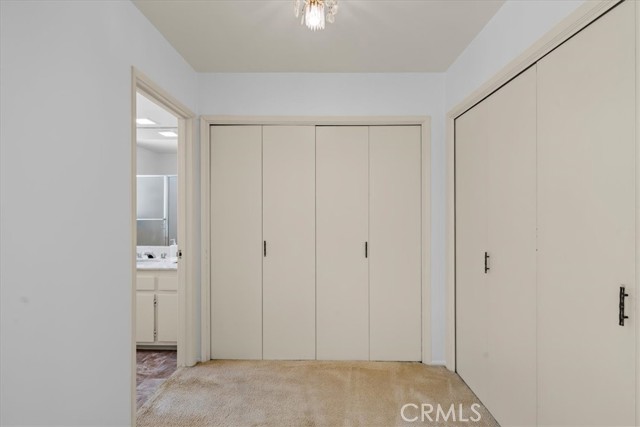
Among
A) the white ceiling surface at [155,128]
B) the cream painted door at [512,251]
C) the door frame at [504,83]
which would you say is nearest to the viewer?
the door frame at [504,83]

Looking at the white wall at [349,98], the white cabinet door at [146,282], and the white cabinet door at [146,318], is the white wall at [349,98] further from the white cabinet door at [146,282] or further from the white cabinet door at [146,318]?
the white cabinet door at [146,318]

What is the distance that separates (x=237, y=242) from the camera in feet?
10.7

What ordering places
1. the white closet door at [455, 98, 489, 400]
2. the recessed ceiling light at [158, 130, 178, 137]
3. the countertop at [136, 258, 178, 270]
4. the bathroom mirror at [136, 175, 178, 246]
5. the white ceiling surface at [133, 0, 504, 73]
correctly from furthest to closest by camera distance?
the bathroom mirror at [136, 175, 178, 246] → the recessed ceiling light at [158, 130, 178, 137] → the countertop at [136, 258, 178, 270] → the white closet door at [455, 98, 489, 400] → the white ceiling surface at [133, 0, 504, 73]

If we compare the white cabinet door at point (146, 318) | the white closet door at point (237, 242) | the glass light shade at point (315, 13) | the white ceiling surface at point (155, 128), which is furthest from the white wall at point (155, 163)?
the glass light shade at point (315, 13)

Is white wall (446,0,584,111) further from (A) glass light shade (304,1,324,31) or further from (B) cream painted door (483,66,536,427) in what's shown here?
(A) glass light shade (304,1,324,31)

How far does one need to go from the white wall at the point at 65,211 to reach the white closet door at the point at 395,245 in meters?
1.98

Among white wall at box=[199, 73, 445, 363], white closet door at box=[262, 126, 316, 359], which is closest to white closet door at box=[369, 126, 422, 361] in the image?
white wall at box=[199, 73, 445, 363]

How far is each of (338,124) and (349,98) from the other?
0.25 m

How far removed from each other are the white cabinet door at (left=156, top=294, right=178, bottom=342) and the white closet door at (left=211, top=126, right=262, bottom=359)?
1.61 feet

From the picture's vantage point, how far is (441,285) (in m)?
3.20

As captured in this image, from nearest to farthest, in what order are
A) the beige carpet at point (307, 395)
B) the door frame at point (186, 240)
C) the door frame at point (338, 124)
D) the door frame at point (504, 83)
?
the door frame at point (504, 83)
the beige carpet at point (307, 395)
the door frame at point (186, 240)
the door frame at point (338, 124)

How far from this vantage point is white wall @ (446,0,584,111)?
1714mm

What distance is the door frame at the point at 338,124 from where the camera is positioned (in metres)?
3.19

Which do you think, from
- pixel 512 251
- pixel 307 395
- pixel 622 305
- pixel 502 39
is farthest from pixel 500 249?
pixel 307 395
